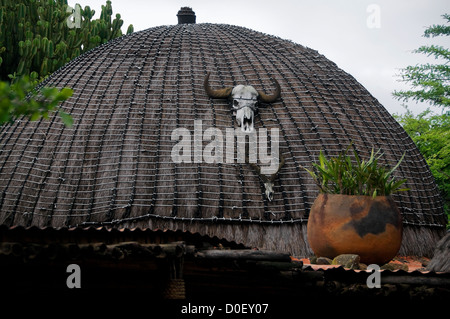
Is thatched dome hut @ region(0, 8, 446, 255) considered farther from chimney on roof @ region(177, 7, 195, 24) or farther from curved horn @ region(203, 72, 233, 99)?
chimney on roof @ region(177, 7, 195, 24)

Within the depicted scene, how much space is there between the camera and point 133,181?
12.0m

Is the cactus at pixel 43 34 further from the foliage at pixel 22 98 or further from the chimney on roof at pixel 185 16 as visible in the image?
the foliage at pixel 22 98

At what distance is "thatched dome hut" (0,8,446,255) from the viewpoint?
11.7 metres

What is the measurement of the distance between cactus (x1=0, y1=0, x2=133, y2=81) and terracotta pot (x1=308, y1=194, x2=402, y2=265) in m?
15.3

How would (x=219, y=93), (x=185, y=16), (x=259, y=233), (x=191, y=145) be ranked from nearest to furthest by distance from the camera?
1. (x=259, y=233)
2. (x=191, y=145)
3. (x=219, y=93)
4. (x=185, y=16)

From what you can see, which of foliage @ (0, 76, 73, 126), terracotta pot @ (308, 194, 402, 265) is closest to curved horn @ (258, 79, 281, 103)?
terracotta pot @ (308, 194, 402, 265)

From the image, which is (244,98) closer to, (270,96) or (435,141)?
(270,96)

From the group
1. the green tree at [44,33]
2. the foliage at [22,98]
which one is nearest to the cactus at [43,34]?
the green tree at [44,33]

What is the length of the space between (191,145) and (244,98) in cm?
153

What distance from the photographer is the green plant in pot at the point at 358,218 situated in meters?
7.82

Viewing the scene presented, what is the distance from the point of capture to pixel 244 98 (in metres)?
13.0

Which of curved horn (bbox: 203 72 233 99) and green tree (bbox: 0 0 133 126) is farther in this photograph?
green tree (bbox: 0 0 133 126)

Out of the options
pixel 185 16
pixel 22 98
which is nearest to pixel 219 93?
pixel 185 16
